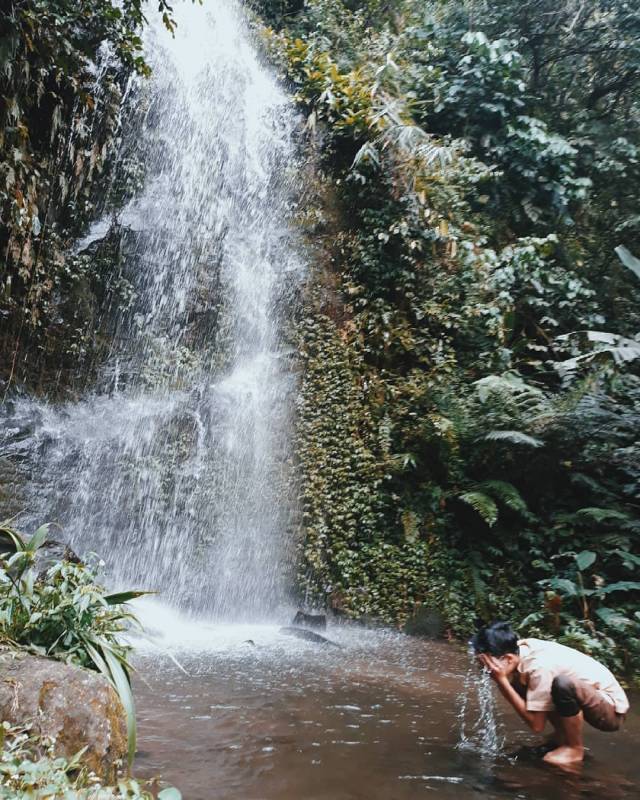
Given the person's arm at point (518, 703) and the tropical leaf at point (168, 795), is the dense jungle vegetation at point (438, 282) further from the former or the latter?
the tropical leaf at point (168, 795)

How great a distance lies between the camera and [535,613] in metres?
6.65

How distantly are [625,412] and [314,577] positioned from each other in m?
4.21

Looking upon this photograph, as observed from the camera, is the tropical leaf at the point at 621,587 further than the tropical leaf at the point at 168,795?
Yes

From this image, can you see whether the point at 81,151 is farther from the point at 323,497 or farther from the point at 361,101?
the point at 323,497

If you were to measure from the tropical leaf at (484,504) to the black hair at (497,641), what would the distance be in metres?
3.52

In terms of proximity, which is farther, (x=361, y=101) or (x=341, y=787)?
(x=361, y=101)

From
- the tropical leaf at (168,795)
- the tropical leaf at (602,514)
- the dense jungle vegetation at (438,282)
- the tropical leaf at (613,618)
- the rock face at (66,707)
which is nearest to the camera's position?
the tropical leaf at (168,795)

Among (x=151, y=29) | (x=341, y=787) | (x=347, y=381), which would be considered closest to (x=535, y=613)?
(x=347, y=381)

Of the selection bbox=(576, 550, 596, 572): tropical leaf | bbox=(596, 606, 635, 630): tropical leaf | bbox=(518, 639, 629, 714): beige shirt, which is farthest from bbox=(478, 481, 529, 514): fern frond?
bbox=(518, 639, 629, 714): beige shirt

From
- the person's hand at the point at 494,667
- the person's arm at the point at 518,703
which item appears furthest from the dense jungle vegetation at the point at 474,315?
the person's hand at the point at 494,667

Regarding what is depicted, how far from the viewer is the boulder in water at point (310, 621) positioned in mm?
6785

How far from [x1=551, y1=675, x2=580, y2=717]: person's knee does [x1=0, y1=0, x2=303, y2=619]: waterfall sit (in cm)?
451

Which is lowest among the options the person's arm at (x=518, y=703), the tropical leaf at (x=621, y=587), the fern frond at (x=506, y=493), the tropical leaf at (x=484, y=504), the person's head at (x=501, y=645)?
the person's arm at (x=518, y=703)

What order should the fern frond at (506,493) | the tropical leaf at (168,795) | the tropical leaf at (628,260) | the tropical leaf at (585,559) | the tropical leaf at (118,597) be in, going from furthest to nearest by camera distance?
the tropical leaf at (628,260) < the fern frond at (506,493) < the tropical leaf at (585,559) < the tropical leaf at (118,597) < the tropical leaf at (168,795)
